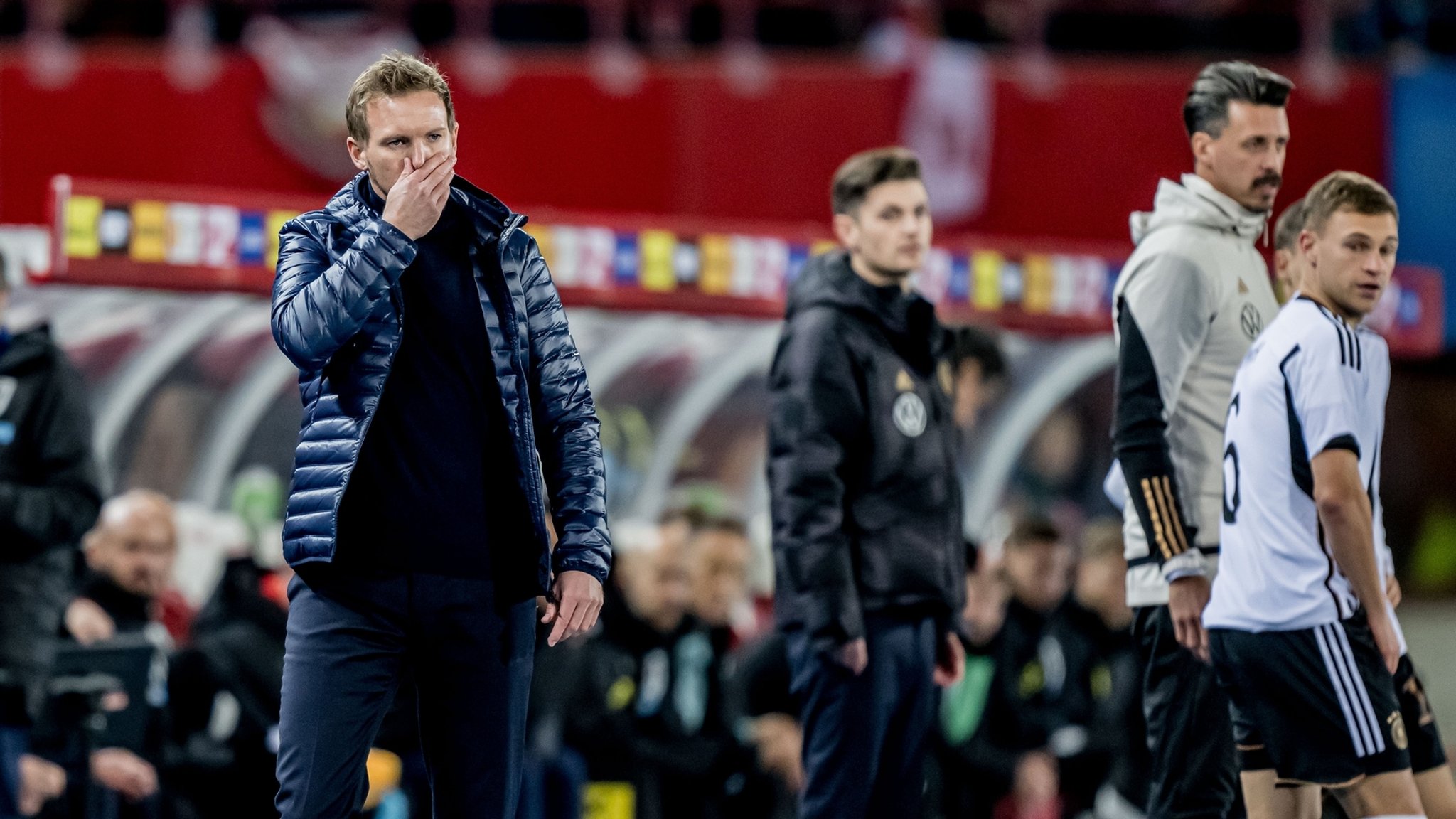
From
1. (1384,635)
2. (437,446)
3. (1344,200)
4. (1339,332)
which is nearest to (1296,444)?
(1339,332)

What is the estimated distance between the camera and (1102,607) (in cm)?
817

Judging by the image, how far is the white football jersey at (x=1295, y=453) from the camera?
155 inches

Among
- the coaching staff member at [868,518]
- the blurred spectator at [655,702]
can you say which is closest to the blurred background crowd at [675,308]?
the blurred spectator at [655,702]

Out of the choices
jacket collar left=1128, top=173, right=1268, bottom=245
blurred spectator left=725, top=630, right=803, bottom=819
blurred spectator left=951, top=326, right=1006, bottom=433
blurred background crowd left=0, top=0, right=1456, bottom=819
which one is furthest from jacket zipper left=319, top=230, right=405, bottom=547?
blurred spectator left=725, top=630, right=803, bottom=819

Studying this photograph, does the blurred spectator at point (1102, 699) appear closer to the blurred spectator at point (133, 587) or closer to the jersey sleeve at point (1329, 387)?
the blurred spectator at point (133, 587)

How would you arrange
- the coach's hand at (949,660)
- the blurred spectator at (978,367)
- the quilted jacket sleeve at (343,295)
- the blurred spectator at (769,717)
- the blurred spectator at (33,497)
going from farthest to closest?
the blurred spectator at (769,717), the blurred spectator at (978,367), the blurred spectator at (33,497), the coach's hand at (949,660), the quilted jacket sleeve at (343,295)

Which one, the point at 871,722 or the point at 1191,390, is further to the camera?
the point at 871,722

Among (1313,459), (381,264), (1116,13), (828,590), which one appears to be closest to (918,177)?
(828,590)

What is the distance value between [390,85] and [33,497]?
2472mm

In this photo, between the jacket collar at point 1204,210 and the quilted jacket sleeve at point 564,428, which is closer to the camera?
the quilted jacket sleeve at point 564,428

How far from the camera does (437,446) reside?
3.28m

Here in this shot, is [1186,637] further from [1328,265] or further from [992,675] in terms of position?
[992,675]

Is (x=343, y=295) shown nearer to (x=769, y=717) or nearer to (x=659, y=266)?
(x=769, y=717)

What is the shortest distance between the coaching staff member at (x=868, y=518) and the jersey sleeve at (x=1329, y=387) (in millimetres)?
982
